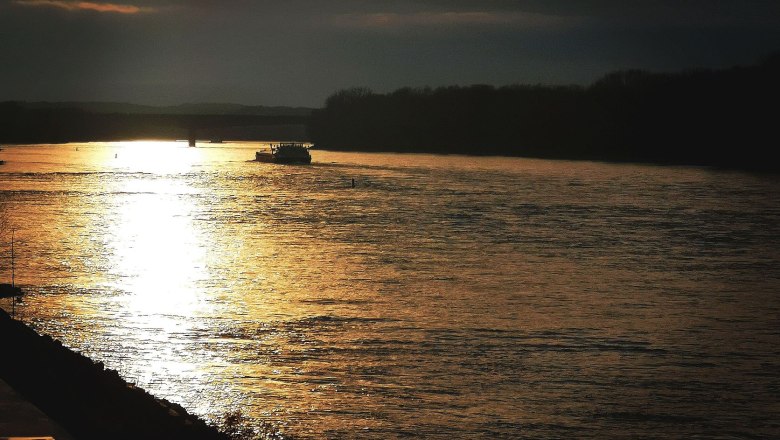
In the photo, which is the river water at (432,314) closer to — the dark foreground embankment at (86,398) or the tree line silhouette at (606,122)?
the dark foreground embankment at (86,398)

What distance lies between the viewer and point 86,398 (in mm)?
13000

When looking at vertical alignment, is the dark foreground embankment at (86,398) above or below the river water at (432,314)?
above

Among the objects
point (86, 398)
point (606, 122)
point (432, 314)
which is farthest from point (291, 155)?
point (86, 398)

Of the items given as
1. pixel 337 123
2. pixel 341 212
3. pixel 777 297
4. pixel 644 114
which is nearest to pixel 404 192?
pixel 341 212

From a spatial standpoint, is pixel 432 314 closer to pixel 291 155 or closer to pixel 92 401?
pixel 92 401

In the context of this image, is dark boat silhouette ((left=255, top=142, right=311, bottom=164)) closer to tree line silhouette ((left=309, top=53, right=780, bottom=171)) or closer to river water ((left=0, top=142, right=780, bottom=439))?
tree line silhouette ((left=309, top=53, right=780, bottom=171))

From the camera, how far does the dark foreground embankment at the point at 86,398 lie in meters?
11.8

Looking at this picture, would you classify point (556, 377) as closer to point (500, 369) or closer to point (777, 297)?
point (500, 369)

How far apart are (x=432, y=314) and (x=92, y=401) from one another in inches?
418

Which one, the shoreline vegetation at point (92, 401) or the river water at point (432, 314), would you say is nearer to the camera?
the shoreline vegetation at point (92, 401)

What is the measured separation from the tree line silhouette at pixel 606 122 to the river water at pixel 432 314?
203 ft

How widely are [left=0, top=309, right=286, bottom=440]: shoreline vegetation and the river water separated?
1606mm

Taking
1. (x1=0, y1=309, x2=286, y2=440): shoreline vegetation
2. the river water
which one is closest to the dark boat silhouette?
the river water

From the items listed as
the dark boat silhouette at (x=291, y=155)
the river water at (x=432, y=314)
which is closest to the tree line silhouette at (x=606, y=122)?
the dark boat silhouette at (x=291, y=155)
